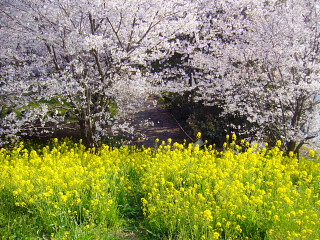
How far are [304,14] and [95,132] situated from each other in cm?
598

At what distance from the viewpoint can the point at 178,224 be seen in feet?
14.3

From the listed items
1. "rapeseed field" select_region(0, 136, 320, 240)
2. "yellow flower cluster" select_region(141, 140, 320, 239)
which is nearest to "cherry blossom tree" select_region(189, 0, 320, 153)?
"rapeseed field" select_region(0, 136, 320, 240)

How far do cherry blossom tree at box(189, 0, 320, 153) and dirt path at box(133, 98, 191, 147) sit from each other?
7.68 feet

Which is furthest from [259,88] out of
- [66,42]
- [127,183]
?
[66,42]

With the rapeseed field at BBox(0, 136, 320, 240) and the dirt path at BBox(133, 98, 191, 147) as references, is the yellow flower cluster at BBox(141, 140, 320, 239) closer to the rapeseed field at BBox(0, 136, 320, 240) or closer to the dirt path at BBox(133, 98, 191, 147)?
the rapeseed field at BBox(0, 136, 320, 240)

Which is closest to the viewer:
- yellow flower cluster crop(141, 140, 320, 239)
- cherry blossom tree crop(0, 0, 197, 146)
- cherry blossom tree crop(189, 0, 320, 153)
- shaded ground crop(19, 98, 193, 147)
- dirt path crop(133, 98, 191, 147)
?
yellow flower cluster crop(141, 140, 320, 239)

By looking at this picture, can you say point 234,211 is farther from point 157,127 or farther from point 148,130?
point 157,127

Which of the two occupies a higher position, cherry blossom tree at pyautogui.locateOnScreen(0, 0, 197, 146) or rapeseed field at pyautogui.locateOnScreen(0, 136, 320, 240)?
cherry blossom tree at pyautogui.locateOnScreen(0, 0, 197, 146)

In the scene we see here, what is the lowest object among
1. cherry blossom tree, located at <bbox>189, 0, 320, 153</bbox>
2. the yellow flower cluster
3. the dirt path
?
the yellow flower cluster

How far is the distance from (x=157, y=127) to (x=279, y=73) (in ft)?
17.9

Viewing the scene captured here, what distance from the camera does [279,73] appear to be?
8.28 m

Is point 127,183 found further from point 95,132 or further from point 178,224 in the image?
point 95,132

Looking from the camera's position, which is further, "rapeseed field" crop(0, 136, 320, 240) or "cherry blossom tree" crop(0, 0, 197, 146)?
"cherry blossom tree" crop(0, 0, 197, 146)

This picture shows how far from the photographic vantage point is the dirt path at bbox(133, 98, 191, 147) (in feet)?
36.7
